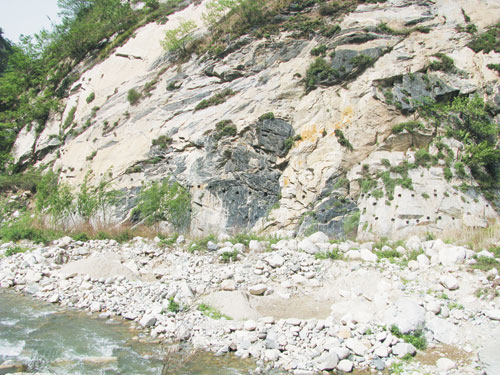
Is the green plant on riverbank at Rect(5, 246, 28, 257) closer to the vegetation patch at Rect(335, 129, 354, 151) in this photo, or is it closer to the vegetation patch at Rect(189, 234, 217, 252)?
the vegetation patch at Rect(189, 234, 217, 252)

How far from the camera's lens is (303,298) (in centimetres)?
841

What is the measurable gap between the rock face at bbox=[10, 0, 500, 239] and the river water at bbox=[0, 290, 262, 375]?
9.52 m

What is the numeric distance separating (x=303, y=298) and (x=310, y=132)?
1112cm

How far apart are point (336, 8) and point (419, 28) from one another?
18.1ft

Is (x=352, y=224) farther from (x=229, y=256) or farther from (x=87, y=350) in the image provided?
(x=87, y=350)

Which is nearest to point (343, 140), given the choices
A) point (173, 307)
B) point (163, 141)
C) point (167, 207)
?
point (167, 207)

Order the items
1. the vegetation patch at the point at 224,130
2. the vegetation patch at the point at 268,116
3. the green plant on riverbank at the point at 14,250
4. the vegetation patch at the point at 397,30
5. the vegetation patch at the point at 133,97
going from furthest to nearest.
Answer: the vegetation patch at the point at 133,97 → the vegetation patch at the point at 397,30 → the vegetation patch at the point at 224,130 → the vegetation patch at the point at 268,116 → the green plant on riverbank at the point at 14,250

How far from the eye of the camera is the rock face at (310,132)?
588 inches

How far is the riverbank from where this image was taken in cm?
602

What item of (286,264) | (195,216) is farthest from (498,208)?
(195,216)

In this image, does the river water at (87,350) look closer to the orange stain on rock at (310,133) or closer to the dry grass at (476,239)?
the dry grass at (476,239)

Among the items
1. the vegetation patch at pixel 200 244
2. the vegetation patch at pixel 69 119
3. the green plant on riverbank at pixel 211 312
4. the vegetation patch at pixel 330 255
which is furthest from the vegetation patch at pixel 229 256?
the vegetation patch at pixel 69 119

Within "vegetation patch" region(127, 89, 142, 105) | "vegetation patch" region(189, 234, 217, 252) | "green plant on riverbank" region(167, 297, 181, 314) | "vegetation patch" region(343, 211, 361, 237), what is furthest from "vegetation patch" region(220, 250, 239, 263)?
"vegetation patch" region(127, 89, 142, 105)

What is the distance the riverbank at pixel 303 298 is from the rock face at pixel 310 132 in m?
4.43
